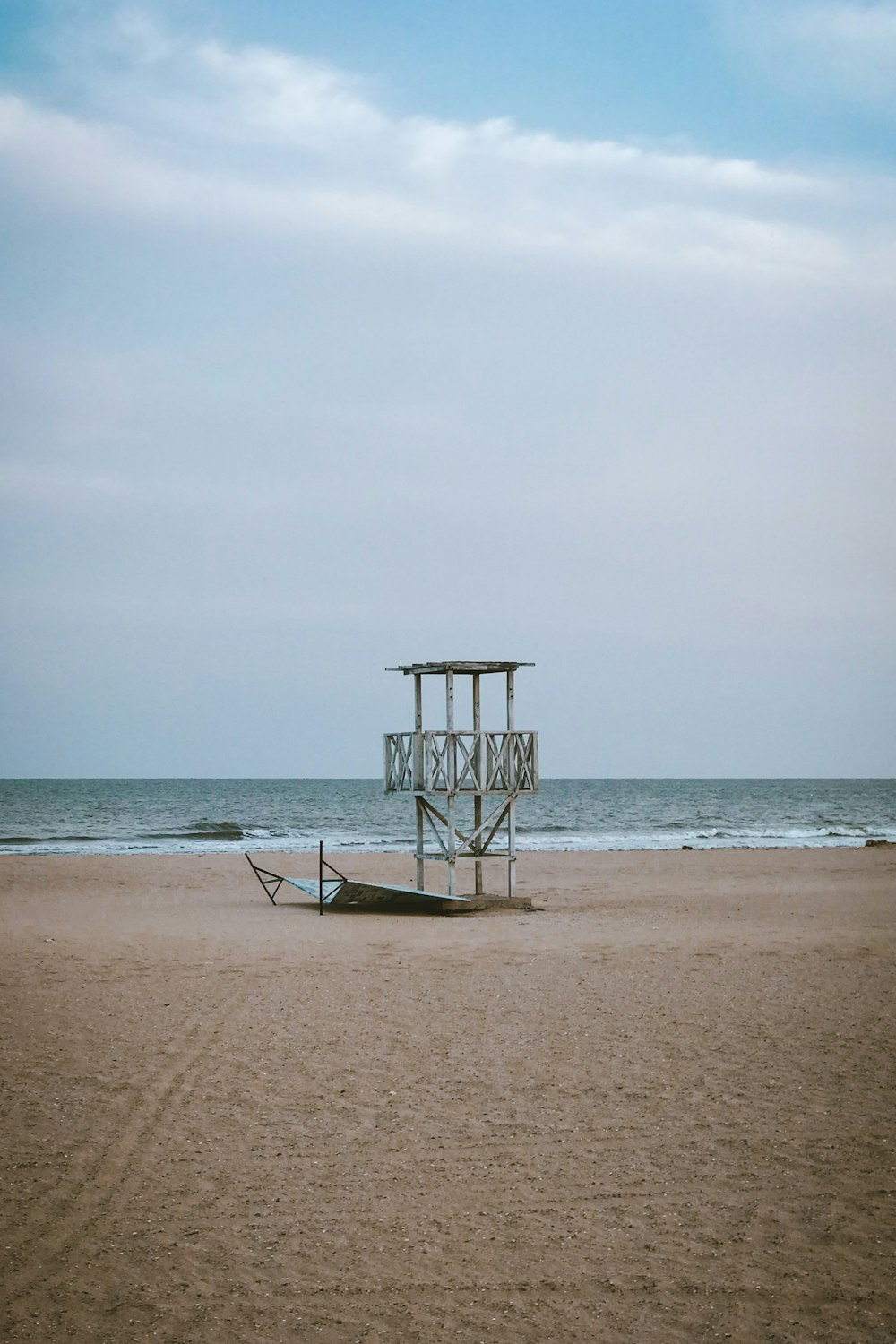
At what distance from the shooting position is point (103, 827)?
47.3 m

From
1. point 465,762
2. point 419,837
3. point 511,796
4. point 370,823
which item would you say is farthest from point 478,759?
point 370,823

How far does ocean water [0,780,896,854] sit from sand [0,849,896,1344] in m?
10.6

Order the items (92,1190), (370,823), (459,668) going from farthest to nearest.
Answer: (370,823), (459,668), (92,1190)

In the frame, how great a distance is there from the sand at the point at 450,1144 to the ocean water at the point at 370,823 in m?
10.6

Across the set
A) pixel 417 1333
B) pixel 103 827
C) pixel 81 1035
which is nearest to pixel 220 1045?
pixel 81 1035

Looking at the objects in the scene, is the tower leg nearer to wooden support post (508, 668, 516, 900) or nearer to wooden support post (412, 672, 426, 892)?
wooden support post (412, 672, 426, 892)

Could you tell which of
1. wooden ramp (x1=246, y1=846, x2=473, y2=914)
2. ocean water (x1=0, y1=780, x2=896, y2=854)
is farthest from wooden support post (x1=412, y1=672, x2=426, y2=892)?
ocean water (x1=0, y1=780, x2=896, y2=854)

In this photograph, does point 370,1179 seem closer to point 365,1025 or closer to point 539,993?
point 365,1025

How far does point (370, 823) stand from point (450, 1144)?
48236mm

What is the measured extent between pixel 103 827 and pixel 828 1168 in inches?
1775

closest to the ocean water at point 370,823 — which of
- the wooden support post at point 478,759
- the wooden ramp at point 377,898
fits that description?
the wooden support post at point 478,759

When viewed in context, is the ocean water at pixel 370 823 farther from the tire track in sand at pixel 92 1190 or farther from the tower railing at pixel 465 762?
the tire track in sand at pixel 92 1190

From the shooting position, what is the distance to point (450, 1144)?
646 centimetres

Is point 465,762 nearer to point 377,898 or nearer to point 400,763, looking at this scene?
point 400,763
